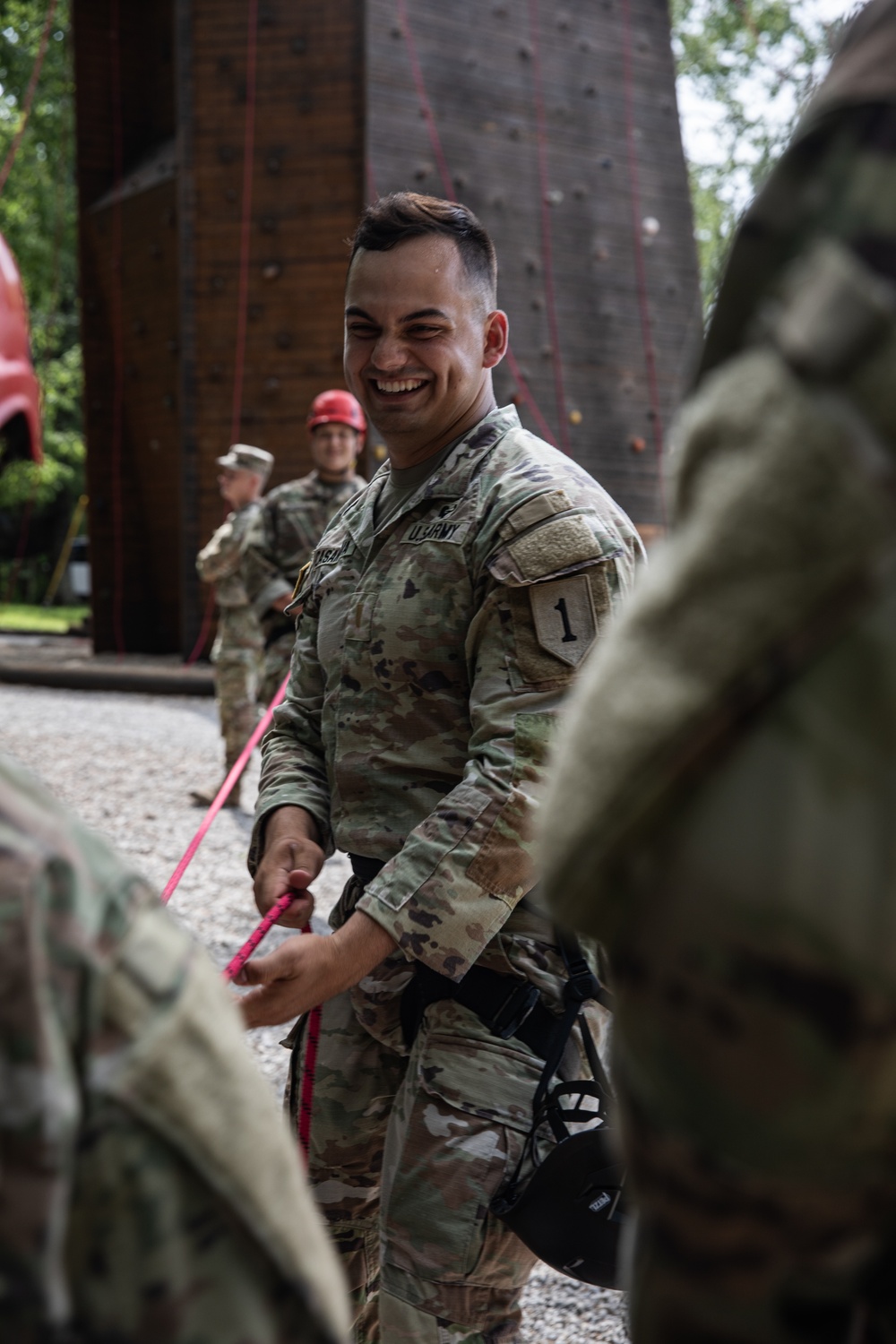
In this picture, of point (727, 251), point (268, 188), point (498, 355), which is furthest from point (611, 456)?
point (727, 251)

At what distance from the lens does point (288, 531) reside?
703 centimetres

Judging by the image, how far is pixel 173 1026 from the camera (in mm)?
880

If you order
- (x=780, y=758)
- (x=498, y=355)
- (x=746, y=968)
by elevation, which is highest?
(x=498, y=355)

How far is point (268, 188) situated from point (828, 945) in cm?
1270

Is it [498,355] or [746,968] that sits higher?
[498,355]

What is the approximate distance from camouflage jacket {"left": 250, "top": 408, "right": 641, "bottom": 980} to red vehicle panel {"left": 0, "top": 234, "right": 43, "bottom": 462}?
2.10ft

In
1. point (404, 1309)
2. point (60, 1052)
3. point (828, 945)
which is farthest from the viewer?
point (404, 1309)

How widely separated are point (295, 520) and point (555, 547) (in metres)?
5.11

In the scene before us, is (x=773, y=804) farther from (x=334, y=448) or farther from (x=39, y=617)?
(x=39, y=617)

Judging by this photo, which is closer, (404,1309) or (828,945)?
(828,945)

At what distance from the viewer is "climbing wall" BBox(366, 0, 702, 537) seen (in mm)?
12312

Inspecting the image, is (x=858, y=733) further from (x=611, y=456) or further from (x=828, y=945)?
(x=611, y=456)

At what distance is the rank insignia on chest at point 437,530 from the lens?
216 cm

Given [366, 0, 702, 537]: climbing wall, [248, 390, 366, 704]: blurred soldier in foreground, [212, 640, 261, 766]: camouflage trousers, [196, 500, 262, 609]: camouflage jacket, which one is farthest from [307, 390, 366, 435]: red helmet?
[366, 0, 702, 537]: climbing wall
